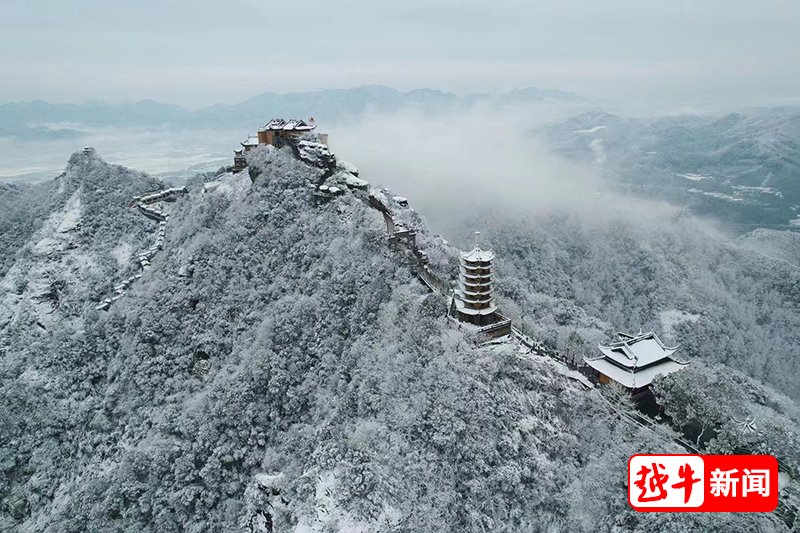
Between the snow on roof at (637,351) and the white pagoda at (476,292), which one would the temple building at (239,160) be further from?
the snow on roof at (637,351)

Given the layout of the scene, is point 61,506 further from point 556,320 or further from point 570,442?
point 556,320

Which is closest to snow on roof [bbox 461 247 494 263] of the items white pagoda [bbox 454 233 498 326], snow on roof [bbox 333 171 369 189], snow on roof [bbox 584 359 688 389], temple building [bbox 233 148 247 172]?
white pagoda [bbox 454 233 498 326]

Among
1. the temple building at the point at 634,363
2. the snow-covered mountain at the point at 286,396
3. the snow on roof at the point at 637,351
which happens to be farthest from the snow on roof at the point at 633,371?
the snow-covered mountain at the point at 286,396

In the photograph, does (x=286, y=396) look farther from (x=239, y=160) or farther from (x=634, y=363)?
(x=239, y=160)

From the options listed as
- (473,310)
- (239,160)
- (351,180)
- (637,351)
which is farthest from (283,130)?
(637,351)

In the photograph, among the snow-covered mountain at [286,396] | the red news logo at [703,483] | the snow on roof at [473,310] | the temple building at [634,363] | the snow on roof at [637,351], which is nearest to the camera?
the red news logo at [703,483]

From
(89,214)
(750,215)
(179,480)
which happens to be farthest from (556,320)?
(750,215)
